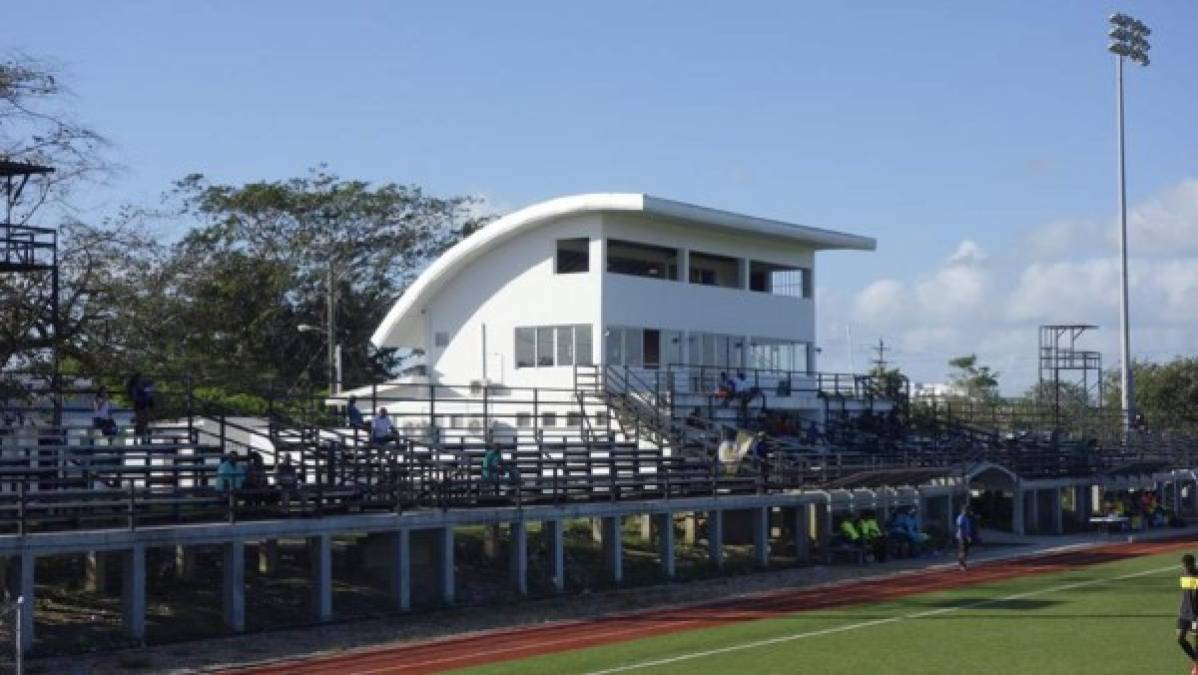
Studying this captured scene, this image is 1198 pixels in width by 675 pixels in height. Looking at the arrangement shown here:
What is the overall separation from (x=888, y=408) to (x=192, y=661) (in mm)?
38561

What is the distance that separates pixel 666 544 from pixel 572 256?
1518cm

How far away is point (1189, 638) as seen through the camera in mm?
25250

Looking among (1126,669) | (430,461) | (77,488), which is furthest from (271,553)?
(1126,669)

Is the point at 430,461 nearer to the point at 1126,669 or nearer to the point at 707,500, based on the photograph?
the point at 707,500

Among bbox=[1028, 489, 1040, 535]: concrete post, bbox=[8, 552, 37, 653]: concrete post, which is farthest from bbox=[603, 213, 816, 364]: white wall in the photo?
bbox=[8, 552, 37, 653]: concrete post

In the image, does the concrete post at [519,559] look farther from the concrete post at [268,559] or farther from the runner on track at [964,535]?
the runner on track at [964,535]

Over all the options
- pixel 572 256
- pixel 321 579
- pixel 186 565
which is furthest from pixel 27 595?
pixel 572 256

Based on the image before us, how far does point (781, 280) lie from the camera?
60.5 metres

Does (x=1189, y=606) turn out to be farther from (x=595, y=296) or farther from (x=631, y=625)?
(x=595, y=296)

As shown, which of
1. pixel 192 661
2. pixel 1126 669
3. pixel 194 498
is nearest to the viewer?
pixel 1126 669

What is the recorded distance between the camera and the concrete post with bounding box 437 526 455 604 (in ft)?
112

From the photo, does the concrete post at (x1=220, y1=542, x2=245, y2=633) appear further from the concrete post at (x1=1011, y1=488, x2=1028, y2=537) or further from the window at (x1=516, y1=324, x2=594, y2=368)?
the concrete post at (x1=1011, y1=488, x2=1028, y2=537)

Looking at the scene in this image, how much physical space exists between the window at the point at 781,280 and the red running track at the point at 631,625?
56.4ft

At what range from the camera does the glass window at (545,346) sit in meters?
52.6
